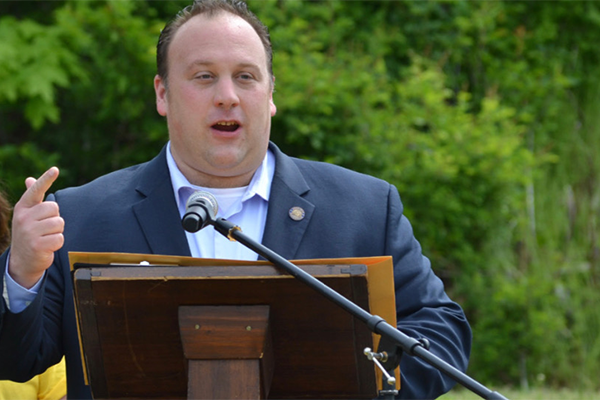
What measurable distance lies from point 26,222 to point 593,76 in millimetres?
7751

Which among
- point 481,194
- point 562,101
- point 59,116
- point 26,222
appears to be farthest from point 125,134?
point 26,222

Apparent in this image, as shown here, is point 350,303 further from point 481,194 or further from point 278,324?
point 481,194

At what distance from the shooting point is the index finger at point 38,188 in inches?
93.2

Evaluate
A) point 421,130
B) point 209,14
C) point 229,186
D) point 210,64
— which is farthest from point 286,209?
point 421,130

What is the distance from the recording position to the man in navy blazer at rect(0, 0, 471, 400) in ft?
9.86

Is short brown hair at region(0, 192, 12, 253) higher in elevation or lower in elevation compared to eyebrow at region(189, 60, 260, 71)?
lower

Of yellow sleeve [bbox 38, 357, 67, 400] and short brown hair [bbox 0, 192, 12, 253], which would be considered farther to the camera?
short brown hair [bbox 0, 192, 12, 253]

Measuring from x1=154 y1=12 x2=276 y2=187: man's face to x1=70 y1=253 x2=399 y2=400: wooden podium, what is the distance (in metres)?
0.84

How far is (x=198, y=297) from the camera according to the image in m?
2.35

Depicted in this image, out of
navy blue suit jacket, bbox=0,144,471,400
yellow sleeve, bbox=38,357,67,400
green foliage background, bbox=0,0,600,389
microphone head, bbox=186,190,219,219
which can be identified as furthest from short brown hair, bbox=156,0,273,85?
green foliage background, bbox=0,0,600,389

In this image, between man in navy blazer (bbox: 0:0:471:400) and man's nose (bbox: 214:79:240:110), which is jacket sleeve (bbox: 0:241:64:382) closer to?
man in navy blazer (bbox: 0:0:471:400)

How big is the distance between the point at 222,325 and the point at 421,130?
18.7 ft

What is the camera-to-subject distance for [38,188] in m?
2.39

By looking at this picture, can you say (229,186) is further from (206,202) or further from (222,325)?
(222,325)
